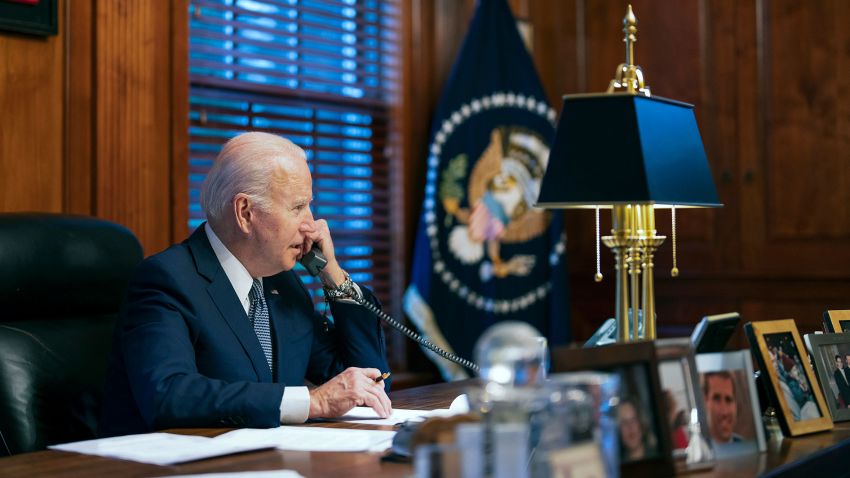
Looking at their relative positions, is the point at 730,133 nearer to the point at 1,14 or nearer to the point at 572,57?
the point at 572,57

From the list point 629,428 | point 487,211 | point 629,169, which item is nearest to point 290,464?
point 629,428

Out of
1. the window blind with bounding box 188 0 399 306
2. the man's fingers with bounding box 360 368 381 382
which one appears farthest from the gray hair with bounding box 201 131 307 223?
the window blind with bounding box 188 0 399 306

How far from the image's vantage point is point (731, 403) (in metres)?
1.55

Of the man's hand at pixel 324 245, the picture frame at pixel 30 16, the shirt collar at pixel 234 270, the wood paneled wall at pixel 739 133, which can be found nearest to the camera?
the shirt collar at pixel 234 270

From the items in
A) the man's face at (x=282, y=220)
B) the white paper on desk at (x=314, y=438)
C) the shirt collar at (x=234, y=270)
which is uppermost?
the man's face at (x=282, y=220)

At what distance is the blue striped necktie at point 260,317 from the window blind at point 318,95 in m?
1.17

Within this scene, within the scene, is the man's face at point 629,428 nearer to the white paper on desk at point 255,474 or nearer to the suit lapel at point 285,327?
the white paper on desk at point 255,474

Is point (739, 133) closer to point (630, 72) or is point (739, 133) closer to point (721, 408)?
point (630, 72)

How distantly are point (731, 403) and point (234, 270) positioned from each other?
113 cm

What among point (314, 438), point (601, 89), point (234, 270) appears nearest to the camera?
point (314, 438)

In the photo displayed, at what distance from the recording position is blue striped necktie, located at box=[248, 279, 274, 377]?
2.26m

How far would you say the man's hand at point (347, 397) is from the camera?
1.92m

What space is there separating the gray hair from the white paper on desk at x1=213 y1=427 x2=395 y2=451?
61cm

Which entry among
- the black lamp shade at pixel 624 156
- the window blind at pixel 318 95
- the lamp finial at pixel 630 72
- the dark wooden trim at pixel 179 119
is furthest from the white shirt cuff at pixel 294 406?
the window blind at pixel 318 95
